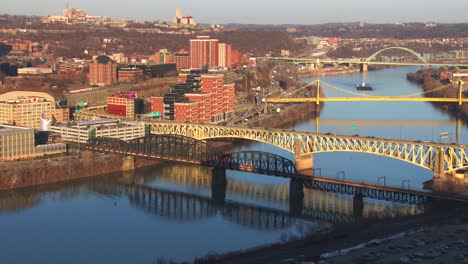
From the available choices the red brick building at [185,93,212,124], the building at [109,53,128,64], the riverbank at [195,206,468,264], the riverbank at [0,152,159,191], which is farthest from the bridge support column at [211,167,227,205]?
the building at [109,53,128,64]

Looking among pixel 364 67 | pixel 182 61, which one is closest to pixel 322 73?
pixel 364 67

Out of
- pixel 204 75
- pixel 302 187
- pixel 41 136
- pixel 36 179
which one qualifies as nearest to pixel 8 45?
pixel 204 75

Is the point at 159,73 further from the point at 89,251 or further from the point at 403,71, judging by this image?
the point at 89,251

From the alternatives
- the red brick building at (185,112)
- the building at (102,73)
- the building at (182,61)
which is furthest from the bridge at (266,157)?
the building at (182,61)

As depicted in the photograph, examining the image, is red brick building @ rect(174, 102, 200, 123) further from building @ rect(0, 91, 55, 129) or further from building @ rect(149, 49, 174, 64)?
building @ rect(149, 49, 174, 64)

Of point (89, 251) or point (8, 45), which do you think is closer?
point (89, 251)

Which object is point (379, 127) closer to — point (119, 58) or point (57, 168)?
point (57, 168)
